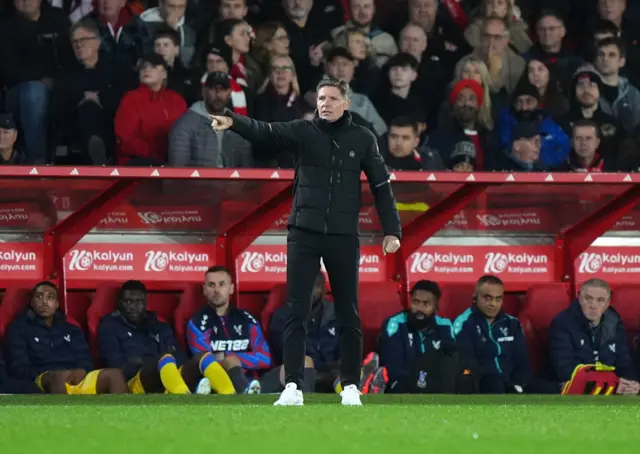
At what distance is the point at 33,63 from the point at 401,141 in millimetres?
3312

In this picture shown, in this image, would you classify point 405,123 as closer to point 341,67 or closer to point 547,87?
point 341,67

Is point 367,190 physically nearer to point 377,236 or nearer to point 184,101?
point 377,236

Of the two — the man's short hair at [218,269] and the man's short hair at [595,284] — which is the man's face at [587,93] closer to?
the man's short hair at [595,284]

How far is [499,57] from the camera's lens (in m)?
14.8

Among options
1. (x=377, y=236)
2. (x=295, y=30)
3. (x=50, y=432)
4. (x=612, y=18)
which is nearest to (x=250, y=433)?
(x=50, y=432)

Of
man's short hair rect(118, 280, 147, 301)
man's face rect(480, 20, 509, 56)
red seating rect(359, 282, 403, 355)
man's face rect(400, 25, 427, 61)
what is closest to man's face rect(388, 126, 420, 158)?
red seating rect(359, 282, 403, 355)

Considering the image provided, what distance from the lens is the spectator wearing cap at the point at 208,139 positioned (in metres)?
12.3

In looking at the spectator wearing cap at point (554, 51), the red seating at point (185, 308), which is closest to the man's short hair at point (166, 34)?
the red seating at point (185, 308)

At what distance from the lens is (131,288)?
1155 cm

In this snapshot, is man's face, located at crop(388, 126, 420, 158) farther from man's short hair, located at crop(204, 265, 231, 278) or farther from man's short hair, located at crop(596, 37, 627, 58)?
man's short hair, located at crop(596, 37, 627, 58)

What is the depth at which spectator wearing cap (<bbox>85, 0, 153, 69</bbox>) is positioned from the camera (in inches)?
529

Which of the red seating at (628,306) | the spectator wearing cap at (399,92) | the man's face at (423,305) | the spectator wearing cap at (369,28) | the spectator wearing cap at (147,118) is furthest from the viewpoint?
the spectator wearing cap at (369,28)

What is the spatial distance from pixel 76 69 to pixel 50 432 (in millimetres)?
7089

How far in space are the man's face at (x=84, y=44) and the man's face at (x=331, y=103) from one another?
4823 mm
